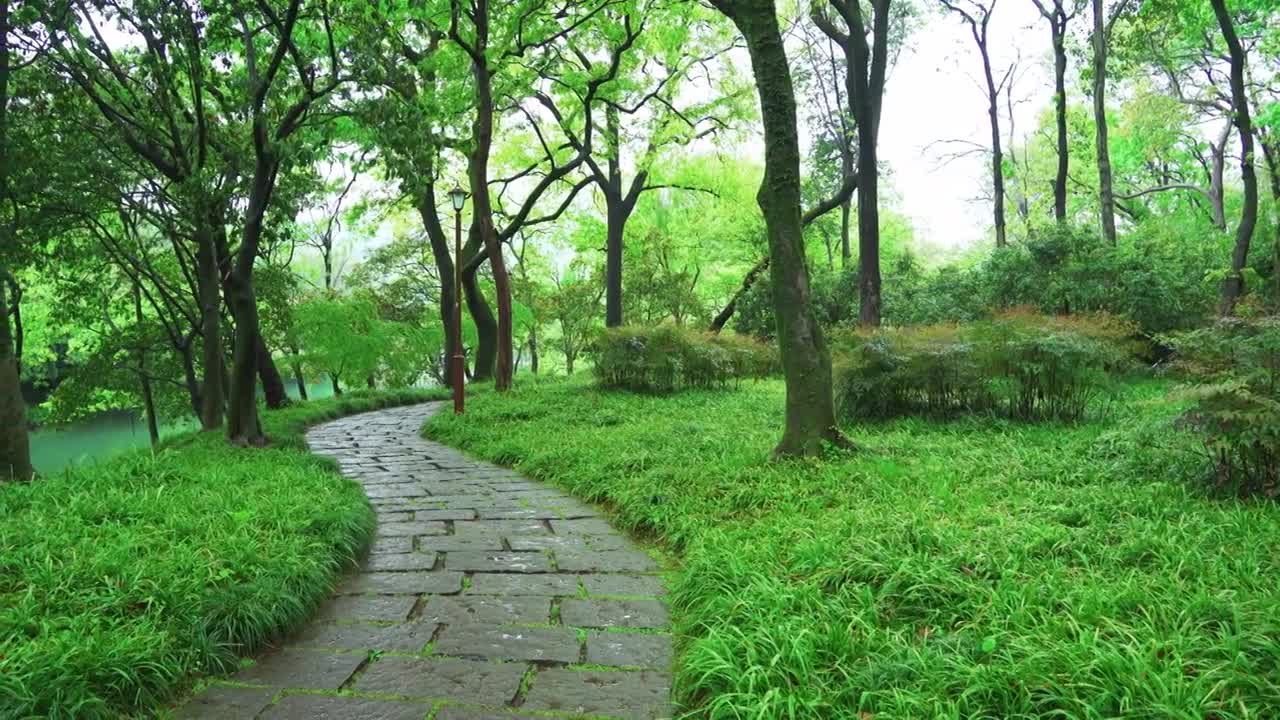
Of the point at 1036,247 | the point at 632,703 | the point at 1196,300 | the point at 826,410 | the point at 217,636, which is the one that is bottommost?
the point at 632,703

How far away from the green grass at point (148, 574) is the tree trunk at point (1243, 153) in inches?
477

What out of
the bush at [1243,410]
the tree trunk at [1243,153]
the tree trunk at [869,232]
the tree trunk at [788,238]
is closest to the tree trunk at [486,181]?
the tree trunk at [869,232]

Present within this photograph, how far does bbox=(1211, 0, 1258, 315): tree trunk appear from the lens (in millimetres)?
10000

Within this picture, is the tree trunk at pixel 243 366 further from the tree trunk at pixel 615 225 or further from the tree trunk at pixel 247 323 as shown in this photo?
the tree trunk at pixel 615 225

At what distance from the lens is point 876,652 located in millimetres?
2393

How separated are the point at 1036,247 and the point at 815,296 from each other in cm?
508

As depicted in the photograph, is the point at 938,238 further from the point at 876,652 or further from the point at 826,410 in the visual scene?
the point at 876,652

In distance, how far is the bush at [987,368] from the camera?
21.6 ft

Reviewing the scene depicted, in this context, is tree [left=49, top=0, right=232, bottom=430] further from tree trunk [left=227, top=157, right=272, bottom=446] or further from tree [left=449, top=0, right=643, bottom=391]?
tree [left=449, top=0, right=643, bottom=391]

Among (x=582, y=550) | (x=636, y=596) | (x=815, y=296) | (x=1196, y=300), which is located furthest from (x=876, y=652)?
(x=815, y=296)

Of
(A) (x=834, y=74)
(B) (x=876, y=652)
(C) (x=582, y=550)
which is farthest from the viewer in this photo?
(A) (x=834, y=74)

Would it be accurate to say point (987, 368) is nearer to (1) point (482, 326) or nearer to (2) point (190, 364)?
(1) point (482, 326)

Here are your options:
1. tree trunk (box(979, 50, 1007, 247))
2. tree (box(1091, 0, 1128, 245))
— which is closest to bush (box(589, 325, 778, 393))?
tree (box(1091, 0, 1128, 245))

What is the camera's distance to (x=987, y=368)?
6.88 m
